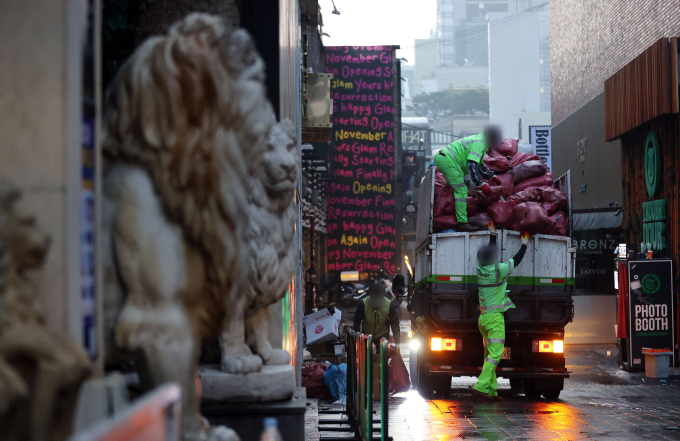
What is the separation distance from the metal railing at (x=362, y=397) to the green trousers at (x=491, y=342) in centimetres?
244

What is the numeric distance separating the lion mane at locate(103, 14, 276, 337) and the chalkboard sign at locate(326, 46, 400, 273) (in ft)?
54.9

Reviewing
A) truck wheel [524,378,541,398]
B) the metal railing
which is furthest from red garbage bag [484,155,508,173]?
the metal railing

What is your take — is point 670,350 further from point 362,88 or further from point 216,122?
point 216,122

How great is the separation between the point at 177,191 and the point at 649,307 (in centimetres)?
1285

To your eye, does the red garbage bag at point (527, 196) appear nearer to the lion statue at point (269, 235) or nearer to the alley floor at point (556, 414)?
the alley floor at point (556, 414)

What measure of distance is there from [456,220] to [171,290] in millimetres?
8994

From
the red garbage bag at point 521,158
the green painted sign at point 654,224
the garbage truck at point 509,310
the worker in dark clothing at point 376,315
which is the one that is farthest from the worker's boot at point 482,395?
the green painted sign at point 654,224

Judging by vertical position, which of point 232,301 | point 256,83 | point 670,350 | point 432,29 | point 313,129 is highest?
point 432,29

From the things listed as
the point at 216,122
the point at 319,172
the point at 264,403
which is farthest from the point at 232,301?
the point at 319,172

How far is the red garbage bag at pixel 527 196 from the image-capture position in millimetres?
11516

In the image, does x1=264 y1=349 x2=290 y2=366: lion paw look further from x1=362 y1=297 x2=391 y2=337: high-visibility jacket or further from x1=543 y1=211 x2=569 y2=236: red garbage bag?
x1=543 y1=211 x2=569 y2=236: red garbage bag

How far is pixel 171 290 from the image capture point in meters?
2.90

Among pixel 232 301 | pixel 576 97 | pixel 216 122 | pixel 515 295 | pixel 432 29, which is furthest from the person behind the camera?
pixel 432 29

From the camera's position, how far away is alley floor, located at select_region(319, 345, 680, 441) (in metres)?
8.05
